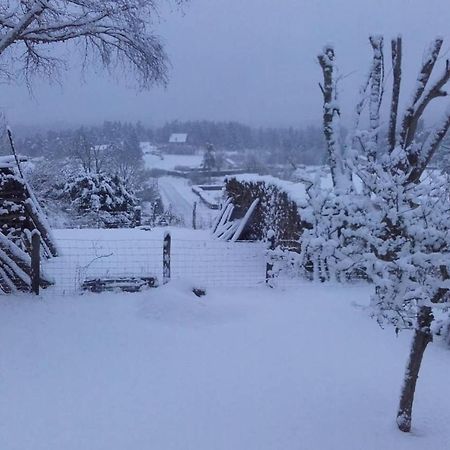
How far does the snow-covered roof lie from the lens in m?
114

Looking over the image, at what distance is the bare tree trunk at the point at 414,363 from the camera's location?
3.60 m

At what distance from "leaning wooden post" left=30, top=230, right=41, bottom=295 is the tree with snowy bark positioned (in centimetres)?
464

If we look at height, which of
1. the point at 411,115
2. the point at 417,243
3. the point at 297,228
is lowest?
the point at 297,228

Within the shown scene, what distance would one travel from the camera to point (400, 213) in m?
3.17

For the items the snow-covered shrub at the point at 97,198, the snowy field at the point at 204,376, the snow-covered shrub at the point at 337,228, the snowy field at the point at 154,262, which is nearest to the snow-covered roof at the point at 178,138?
the snow-covered shrub at the point at 97,198

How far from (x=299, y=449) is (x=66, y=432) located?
183cm

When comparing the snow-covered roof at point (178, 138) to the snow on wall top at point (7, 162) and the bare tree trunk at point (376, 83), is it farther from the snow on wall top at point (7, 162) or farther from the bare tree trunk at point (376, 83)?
the bare tree trunk at point (376, 83)

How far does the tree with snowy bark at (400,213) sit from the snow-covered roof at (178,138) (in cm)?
11165

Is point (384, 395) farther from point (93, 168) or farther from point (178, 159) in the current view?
point (178, 159)

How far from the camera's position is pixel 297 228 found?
10008mm

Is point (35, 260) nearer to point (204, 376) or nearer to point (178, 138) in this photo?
point (204, 376)

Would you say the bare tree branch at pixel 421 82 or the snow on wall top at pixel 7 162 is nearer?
the bare tree branch at pixel 421 82

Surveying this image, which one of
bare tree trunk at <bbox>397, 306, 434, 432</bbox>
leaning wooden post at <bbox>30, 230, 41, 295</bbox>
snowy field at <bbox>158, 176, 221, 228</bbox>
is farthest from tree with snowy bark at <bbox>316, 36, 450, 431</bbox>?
snowy field at <bbox>158, 176, 221, 228</bbox>

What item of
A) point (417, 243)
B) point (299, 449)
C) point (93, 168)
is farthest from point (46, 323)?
point (93, 168)
